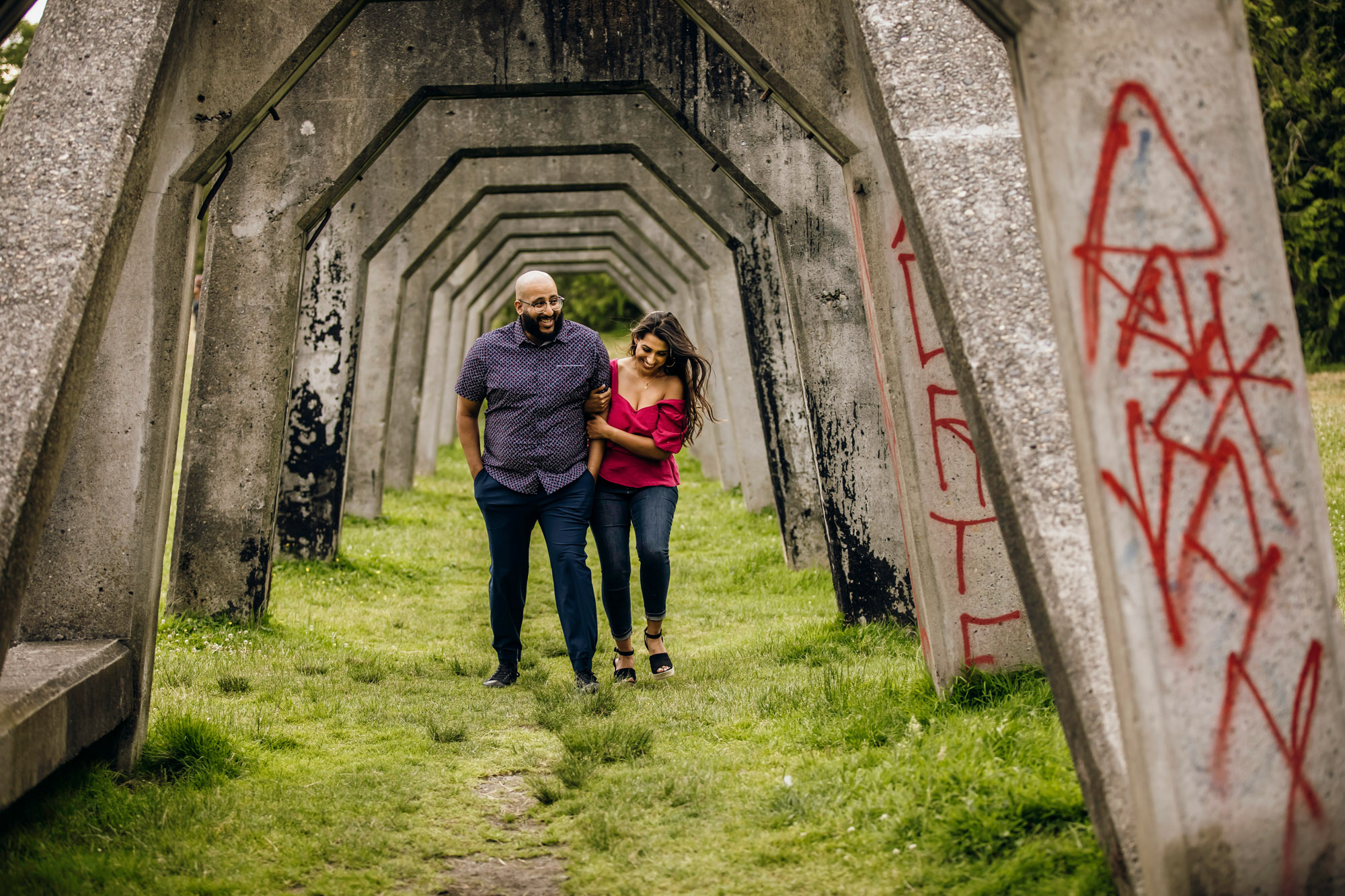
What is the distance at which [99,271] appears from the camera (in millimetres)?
3926

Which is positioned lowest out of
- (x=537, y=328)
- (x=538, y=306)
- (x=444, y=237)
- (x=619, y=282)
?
(x=537, y=328)

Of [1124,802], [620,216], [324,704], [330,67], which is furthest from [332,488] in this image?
[1124,802]

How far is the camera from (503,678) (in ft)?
21.2

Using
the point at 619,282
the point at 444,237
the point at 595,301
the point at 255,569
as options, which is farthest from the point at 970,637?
the point at 595,301

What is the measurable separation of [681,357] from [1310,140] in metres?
13.5

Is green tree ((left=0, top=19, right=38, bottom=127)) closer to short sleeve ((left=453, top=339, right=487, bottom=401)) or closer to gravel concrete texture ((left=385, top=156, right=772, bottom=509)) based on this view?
gravel concrete texture ((left=385, top=156, right=772, bottom=509))

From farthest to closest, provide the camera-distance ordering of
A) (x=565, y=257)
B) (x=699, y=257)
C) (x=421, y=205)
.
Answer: (x=565, y=257), (x=699, y=257), (x=421, y=205)

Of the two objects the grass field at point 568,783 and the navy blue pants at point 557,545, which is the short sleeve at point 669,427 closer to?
the navy blue pants at point 557,545

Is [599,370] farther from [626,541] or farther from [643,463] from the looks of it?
[626,541]

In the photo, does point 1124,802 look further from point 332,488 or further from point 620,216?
point 620,216

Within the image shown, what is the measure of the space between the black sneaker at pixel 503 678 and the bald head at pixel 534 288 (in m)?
1.92

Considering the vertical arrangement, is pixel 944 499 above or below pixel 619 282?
below

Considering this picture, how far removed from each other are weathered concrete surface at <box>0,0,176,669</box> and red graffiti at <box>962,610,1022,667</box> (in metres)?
3.63

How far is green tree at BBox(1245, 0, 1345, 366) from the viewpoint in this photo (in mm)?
14945
